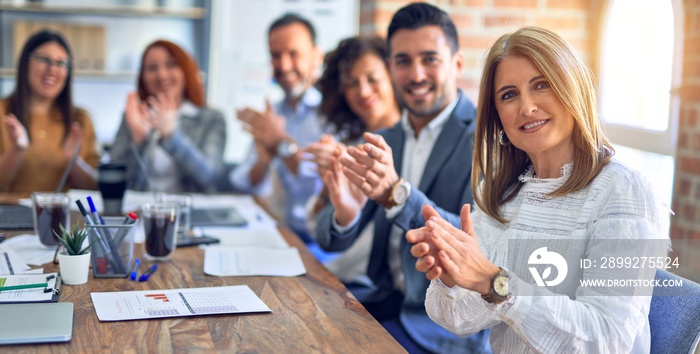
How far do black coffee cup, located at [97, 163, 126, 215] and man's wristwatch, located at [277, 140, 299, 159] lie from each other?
79 cm

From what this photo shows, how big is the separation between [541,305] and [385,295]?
99 cm

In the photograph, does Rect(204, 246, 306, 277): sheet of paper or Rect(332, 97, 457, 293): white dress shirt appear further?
Rect(332, 97, 457, 293): white dress shirt

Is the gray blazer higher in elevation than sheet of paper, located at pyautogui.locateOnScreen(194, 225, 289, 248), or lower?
higher

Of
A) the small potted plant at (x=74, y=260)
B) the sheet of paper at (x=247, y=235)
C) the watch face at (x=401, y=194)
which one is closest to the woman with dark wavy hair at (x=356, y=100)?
the sheet of paper at (x=247, y=235)

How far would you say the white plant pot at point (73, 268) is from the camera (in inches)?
61.3

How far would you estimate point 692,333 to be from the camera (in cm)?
129

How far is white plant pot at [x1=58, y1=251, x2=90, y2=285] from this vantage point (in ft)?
5.11

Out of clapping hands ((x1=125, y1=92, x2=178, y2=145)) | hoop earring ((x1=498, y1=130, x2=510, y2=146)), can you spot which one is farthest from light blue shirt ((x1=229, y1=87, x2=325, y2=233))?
hoop earring ((x1=498, y1=130, x2=510, y2=146))

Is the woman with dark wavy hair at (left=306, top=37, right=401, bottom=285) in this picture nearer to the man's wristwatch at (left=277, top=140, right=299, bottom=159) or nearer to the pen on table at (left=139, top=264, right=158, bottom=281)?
the man's wristwatch at (left=277, top=140, right=299, bottom=159)

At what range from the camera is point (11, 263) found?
1698 millimetres

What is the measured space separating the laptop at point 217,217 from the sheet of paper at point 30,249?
1.56 feet

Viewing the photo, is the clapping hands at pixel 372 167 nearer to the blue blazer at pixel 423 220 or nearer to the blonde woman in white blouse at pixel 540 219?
the blue blazer at pixel 423 220

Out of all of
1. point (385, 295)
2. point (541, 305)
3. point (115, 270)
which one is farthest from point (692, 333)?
point (115, 270)

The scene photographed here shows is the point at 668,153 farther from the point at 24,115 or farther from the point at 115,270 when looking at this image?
the point at 24,115
